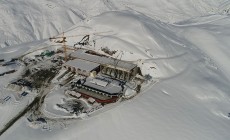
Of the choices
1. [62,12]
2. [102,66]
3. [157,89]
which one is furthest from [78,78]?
[62,12]

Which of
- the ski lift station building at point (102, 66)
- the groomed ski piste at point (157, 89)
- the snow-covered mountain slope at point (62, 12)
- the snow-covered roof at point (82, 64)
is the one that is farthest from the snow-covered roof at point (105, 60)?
the snow-covered mountain slope at point (62, 12)

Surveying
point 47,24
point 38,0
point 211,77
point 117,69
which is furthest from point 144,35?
point 38,0

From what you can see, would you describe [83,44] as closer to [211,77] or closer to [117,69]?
[117,69]

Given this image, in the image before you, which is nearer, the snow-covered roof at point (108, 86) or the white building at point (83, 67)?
the snow-covered roof at point (108, 86)

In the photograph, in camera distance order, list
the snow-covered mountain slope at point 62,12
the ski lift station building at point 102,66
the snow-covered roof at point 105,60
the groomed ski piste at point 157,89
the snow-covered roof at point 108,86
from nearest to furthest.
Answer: the groomed ski piste at point 157,89 < the snow-covered roof at point 108,86 < the ski lift station building at point 102,66 < the snow-covered roof at point 105,60 < the snow-covered mountain slope at point 62,12

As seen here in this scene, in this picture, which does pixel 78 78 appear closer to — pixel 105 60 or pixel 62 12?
pixel 105 60

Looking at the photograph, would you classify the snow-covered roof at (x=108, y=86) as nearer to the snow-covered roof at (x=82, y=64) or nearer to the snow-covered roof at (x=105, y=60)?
the snow-covered roof at (x=82, y=64)
